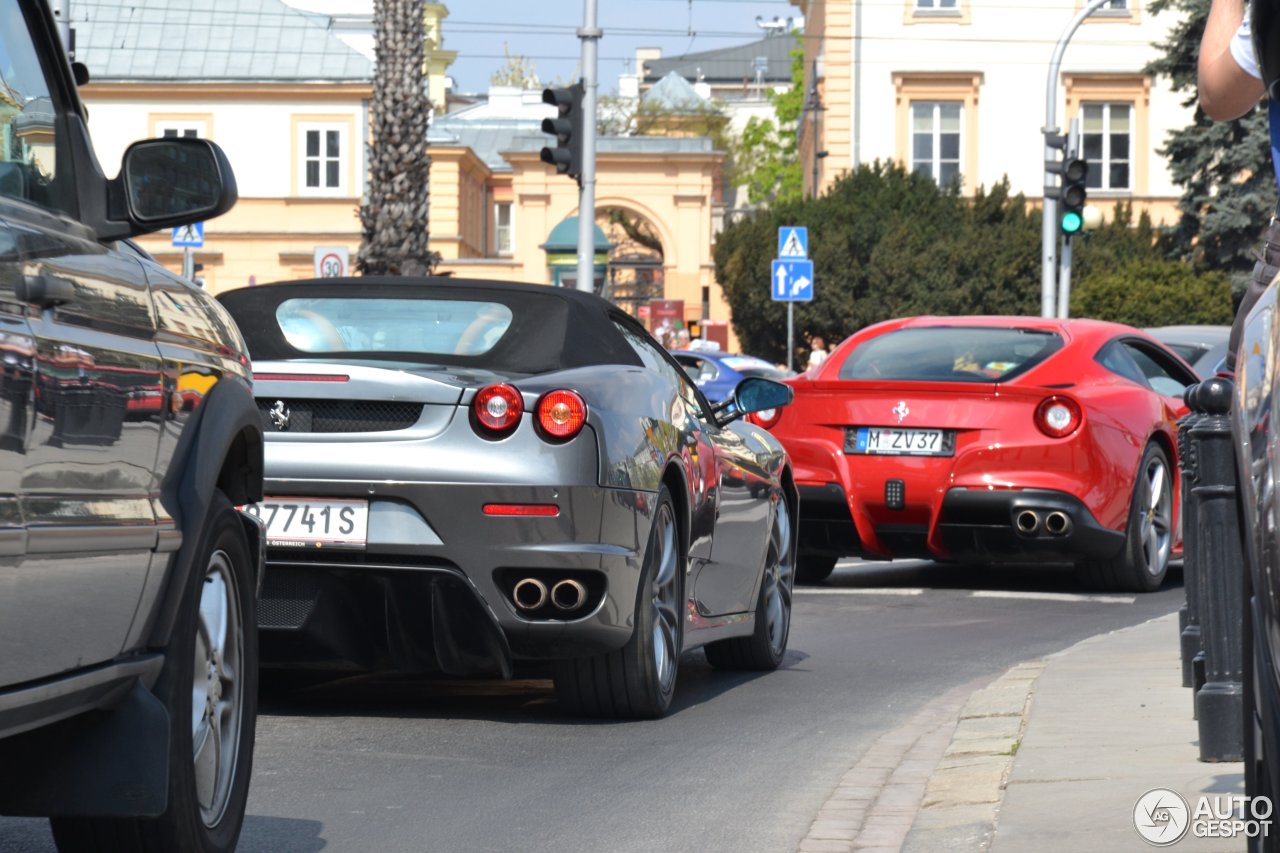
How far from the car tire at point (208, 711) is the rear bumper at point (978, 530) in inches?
291

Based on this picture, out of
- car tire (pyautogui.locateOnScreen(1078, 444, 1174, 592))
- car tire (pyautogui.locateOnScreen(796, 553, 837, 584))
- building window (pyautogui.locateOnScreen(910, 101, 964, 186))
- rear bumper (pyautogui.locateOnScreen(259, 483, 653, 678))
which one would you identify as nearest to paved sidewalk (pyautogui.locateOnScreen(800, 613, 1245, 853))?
rear bumper (pyautogui.locateOnScreen(259, 483, 653, 678))

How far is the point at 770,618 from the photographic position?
909 centimetres

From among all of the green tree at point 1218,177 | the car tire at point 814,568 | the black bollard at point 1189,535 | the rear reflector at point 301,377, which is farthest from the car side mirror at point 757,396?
the green tree at point 1218,177

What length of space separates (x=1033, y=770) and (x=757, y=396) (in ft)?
10.6

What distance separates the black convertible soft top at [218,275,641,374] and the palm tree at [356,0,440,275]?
62.3ft

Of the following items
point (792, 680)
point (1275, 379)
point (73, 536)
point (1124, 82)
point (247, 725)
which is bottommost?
point (792, 680)

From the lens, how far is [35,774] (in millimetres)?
4066

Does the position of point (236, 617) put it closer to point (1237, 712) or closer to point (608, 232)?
point (1237, 712)

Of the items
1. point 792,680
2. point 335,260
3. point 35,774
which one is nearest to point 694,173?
point 335,260

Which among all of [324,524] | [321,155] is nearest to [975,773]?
[324,524]

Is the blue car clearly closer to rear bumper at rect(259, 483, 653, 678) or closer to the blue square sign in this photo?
the blue square sign

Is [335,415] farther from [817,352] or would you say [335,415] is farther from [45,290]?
[817,352]

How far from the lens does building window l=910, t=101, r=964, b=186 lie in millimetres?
62406

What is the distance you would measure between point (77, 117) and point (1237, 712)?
320cm
